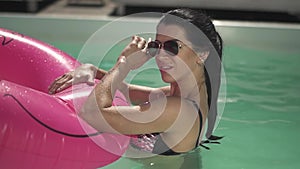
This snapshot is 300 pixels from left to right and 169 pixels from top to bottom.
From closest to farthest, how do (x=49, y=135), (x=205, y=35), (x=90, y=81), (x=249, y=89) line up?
(x=49, y=135), (x=205, y=35), (x=90, y=81), (x=249, y=89)

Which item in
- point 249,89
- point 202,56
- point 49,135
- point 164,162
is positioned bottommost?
point 249,89

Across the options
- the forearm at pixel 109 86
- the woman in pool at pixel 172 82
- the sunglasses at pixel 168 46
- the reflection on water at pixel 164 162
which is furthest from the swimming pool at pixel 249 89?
the sunglasses at pixel 168 46

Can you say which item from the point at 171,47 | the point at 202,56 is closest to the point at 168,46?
the point at 171,47

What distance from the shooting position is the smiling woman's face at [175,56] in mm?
1854

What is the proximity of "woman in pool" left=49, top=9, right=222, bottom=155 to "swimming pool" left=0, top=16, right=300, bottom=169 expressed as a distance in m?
0.32

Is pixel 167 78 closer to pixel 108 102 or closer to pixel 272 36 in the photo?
pixel 108 102

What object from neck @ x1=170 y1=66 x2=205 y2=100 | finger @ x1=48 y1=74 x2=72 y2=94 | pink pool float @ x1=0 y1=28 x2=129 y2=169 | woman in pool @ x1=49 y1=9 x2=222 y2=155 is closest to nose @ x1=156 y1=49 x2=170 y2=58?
woman in pool @ x1=49 y1=9 x2=222 y2=155

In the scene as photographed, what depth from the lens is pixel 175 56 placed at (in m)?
1.85

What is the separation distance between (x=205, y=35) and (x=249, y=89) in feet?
5.48

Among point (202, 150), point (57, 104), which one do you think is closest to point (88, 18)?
point (202, 150)

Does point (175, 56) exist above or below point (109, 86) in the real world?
above

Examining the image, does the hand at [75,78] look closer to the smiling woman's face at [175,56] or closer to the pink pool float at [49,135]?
the pink pool float at [49,135]

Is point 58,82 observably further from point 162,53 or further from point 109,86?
point 162,53

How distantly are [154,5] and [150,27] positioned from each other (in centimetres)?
82
